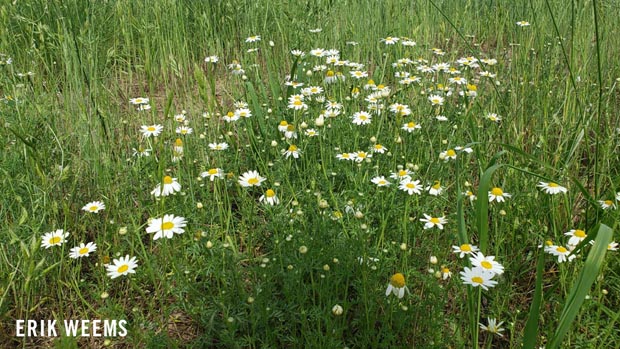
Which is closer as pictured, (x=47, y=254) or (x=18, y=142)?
(x=47, y=254)

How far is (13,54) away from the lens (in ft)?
10.3

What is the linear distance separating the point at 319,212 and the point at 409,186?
1.09 ft

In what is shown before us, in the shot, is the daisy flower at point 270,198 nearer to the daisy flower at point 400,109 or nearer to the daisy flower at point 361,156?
the daisy flower at point 361,156

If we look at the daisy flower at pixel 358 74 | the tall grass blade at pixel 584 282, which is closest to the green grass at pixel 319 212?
the tall grass blade at pixel 584 282

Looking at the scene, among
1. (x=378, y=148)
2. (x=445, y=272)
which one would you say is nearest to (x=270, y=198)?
(x=378, y=148)

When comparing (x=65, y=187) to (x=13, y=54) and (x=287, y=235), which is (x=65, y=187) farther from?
(x=13, y=54)

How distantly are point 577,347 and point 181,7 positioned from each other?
9.75 ft

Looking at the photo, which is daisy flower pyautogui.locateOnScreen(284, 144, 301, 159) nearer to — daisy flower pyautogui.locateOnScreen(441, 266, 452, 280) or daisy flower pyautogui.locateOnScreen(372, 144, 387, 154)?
daisy flower pyautogui.locateOnScreen(372, 144, 387, 154)

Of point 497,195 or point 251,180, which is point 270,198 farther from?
point 497,195

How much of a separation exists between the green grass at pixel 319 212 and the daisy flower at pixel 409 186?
0.09 meters

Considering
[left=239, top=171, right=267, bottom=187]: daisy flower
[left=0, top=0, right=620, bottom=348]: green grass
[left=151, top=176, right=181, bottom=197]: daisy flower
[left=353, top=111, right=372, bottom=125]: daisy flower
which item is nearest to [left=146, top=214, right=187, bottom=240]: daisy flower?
[left=0, top=0, right=620, bottom=348]: green grass

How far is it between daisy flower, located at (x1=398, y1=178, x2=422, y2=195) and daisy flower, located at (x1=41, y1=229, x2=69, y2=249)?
116 centimetres

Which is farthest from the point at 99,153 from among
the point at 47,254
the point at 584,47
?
the point at 584,47

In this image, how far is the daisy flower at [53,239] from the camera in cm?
169
